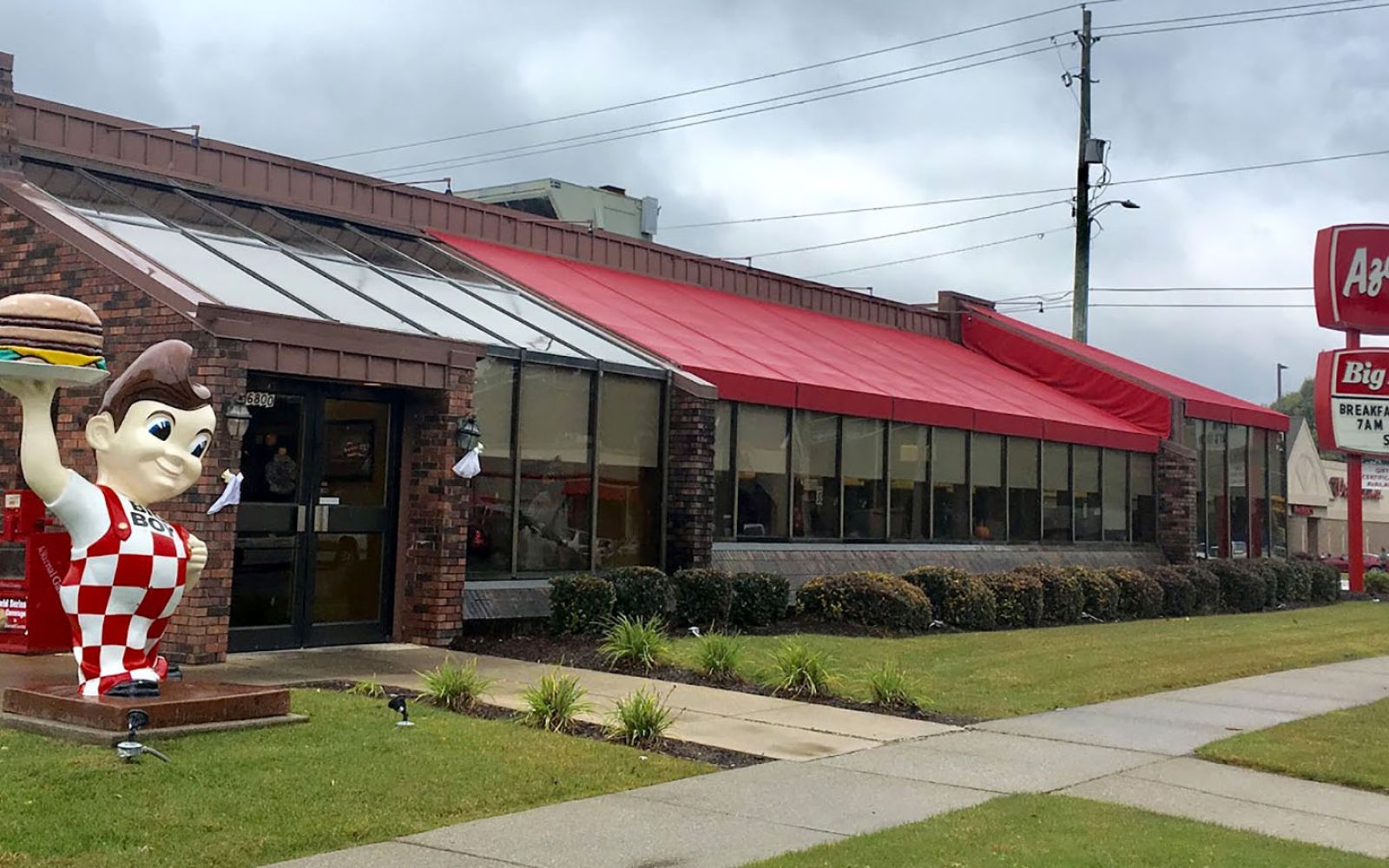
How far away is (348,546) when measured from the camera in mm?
13641

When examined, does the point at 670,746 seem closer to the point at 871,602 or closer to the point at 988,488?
the point at 871,602

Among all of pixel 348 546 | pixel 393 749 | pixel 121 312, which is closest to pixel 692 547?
pixel 348 546

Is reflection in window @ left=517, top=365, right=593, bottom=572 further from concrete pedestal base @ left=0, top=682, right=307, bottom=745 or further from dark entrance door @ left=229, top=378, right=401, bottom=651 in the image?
concrete pedestal base @ left=0, top=682, right=307, bottom=745

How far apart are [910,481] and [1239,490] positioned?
11.9m

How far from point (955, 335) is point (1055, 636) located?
14.9 meters

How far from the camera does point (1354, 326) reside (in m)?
23.8

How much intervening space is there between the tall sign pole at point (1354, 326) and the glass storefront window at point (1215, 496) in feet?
16.1

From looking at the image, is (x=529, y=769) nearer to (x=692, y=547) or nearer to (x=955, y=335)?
(x=692, y=547)

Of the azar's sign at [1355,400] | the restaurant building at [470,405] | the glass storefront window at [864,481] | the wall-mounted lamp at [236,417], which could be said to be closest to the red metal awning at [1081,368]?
the restaurant building at [470,405]

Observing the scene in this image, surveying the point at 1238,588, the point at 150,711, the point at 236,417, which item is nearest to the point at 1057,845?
the point at 150,711

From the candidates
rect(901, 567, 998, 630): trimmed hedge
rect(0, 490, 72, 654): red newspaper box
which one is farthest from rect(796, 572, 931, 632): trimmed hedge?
rect(0, 490, 72, 654): red newspaper box

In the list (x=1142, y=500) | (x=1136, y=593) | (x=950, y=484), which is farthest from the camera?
(x=1142, y=500)

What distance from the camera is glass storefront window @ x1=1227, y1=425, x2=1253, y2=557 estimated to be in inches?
1159

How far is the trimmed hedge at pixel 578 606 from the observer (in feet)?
46.6
